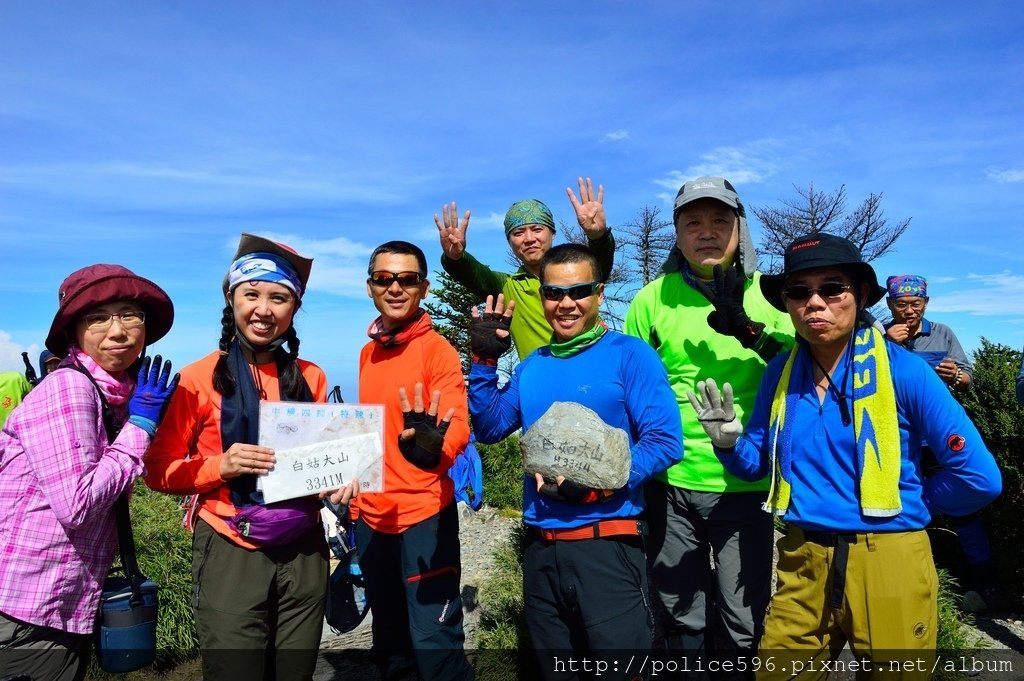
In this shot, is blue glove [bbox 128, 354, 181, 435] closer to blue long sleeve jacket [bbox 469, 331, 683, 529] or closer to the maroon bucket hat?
the maroon bucket hat

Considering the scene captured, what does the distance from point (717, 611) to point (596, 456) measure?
138 centimetres

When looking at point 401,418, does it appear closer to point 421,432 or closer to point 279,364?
point 421,432

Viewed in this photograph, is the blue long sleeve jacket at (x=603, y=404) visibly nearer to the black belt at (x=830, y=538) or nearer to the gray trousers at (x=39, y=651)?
the black belt at (x=830, y=538)

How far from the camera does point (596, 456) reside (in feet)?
9.35

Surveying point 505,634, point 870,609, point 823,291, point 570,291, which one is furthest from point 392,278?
point 505,634

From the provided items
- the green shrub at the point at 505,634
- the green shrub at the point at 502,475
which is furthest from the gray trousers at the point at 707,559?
the green shrub at the point at 502,475

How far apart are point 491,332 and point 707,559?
1.69 m

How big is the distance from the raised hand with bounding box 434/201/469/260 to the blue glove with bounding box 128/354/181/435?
2.01 m

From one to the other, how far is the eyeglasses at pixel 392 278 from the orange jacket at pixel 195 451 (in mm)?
843

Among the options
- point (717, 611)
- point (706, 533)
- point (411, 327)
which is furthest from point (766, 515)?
point (411, 327)

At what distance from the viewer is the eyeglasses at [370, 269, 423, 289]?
3.59m

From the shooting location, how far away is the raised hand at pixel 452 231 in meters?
4.44

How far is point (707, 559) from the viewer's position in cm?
363

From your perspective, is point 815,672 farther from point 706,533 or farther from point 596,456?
point 596,456
